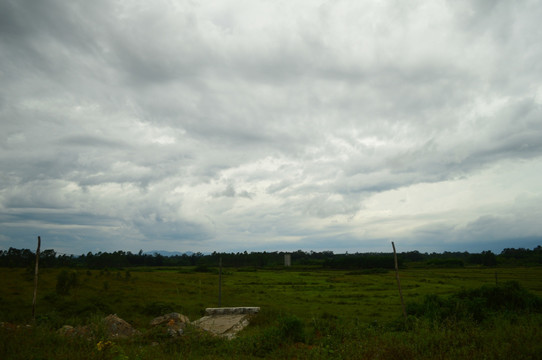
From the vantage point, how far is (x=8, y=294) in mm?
23328

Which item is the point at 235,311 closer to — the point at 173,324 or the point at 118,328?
the point at 173,324

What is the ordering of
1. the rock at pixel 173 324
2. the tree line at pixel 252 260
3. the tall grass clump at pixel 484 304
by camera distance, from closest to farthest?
1. the rock at pixel 173 324
2. the tall grass clump at pixel 484 304
3. the tree line at pixel 252 260

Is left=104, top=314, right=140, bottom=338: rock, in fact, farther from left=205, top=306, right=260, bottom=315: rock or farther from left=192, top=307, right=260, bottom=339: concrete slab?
left=205, top=306, right=260, bottom=315: rock

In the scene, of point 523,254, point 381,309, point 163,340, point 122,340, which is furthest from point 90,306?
point 523,254

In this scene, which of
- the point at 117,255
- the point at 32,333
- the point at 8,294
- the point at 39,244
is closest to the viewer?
the point at 32,333

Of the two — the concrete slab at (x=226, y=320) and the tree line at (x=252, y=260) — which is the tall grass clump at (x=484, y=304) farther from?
the tree line at (x=252, y=260)

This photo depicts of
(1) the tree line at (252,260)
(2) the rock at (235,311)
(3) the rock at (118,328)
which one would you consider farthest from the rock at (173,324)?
(1) the tree line at (252,260)

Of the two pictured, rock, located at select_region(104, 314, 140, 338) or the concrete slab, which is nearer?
rock, located at select_region(104, 314, 140, 338)

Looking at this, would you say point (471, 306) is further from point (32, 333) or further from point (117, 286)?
point (117, 286)

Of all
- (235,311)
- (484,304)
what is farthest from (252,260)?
(484,304)

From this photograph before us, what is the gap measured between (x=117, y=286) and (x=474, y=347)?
3318 centimetres

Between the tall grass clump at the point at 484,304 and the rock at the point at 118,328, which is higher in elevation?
the tall grass clump at the point at 484,304

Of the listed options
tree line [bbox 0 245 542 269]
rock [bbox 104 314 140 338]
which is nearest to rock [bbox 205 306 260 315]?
rock [bbox 104 314 140 338]

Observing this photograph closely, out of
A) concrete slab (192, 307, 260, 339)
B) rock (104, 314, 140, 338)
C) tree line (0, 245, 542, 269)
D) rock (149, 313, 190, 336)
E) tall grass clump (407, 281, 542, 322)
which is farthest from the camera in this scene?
tree line (0, 245, 542, 269)
